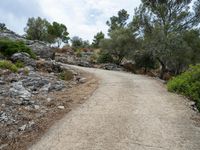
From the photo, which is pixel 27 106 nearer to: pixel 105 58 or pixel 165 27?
pixel 165 27

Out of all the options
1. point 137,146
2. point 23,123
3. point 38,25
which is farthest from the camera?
point 38,25

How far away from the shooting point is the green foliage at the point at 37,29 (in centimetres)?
6366

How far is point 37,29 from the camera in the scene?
64.4 m

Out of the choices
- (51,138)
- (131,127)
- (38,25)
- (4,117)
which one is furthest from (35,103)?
(38,25)

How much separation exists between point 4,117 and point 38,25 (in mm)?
58349

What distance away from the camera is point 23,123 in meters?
8.52

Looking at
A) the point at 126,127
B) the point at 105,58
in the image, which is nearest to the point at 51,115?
the point at 126,127

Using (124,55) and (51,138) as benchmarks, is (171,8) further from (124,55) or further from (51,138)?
(51,138)

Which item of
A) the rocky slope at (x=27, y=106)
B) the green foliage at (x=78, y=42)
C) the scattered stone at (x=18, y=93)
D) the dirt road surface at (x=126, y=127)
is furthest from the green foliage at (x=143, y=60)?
the green foliage at (x=78, y=42)

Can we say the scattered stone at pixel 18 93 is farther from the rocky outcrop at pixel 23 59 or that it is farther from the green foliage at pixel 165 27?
the green foliage at pixel 165 27

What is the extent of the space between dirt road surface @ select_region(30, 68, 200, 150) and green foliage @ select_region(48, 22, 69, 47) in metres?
56.2

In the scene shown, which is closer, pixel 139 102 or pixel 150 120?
pixel 150 120

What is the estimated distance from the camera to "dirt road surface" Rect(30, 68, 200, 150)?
7.31 metres

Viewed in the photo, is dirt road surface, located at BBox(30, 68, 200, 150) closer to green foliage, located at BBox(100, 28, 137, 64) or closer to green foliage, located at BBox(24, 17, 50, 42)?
green foliage, located at BBox(100, 28, 137, 64)
